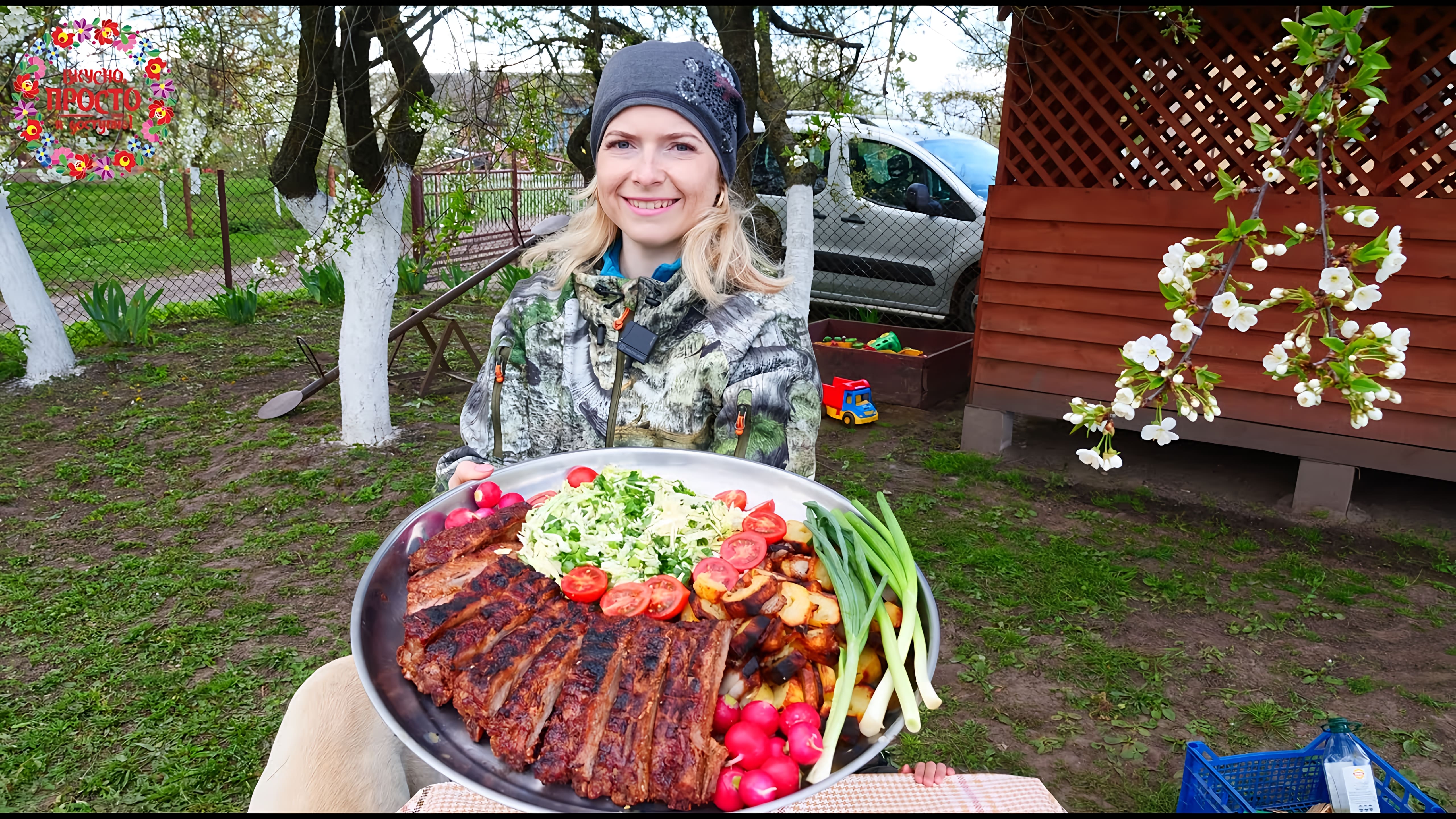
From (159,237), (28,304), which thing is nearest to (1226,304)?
(28,304)

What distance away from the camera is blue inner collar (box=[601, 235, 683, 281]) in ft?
7.88

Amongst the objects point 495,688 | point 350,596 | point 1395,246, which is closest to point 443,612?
point 495,688

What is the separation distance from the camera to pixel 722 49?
600cm

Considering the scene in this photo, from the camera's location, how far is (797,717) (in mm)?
1512

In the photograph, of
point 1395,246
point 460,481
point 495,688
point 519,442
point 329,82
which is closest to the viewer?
point 495,688

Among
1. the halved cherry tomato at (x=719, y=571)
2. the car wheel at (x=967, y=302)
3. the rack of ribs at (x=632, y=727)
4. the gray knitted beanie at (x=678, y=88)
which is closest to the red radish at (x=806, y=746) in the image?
the rack of ribs at (x=632, y=727)

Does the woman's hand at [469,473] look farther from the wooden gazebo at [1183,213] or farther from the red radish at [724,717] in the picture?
the wooden gazebo at [1183,213]

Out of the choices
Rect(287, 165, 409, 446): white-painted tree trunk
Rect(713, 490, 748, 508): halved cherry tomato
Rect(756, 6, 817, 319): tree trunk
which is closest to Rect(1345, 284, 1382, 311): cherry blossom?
Rect(713, 490, 748, 508): halved cherry tomato

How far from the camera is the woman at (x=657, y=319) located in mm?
2277

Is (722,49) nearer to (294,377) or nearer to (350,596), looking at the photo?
(350,596)

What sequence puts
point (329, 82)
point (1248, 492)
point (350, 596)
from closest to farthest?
point (350, 596) → point (329, 82) → point (1248, 492)

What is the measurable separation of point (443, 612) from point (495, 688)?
225mm

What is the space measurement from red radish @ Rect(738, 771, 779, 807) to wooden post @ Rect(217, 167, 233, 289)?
11512 mm

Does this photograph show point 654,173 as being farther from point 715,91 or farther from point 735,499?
point 735,499
